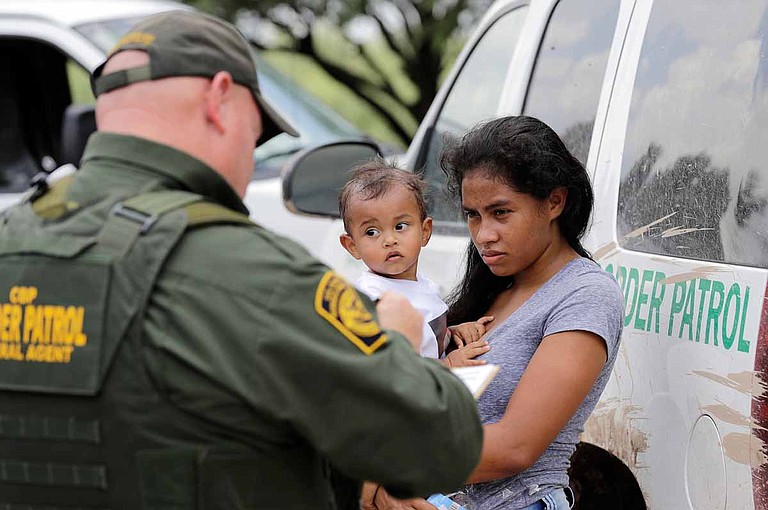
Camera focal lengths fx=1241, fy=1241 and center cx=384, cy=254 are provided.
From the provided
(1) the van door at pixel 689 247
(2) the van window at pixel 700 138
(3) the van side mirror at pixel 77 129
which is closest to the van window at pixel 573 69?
(1) the van door at pixel 689 247

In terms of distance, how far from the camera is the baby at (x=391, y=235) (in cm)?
304

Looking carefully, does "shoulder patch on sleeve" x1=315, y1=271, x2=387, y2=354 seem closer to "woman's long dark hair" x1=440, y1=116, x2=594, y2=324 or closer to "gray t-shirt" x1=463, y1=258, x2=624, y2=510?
"gray t-shirt" x1=463, y1=258, x2=624, y2=510

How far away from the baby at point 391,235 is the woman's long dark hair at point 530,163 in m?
0.16

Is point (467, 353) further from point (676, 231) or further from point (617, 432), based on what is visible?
point (676, 231)

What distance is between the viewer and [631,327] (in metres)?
2.86

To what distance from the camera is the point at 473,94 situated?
14.6ft

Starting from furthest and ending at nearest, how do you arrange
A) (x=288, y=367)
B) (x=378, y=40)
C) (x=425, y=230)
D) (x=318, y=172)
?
(x=378, y=40) < (x=318, y=172) < (x=425, y=230) < (x=288, y=367)

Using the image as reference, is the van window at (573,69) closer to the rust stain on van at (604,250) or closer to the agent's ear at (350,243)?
the rust stain on van at (604,250)

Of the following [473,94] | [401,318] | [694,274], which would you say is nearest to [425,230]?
[694,274]

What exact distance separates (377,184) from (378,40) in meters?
9.94

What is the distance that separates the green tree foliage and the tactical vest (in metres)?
10.2

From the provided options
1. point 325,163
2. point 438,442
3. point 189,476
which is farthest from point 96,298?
point 325,163

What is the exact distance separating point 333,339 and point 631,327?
1.15 m

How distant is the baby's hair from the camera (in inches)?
122
